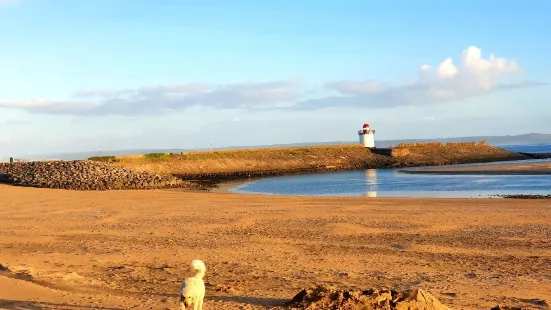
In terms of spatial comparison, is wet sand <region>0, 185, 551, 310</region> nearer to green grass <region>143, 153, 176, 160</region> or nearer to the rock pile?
the rock pile

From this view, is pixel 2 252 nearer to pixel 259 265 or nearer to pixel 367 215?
pixel 259 265

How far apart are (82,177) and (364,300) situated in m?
39.3

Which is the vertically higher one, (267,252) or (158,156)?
(158,156)

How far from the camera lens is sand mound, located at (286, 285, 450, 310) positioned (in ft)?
28.8

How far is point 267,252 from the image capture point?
49.0ft

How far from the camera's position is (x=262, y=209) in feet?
81.9

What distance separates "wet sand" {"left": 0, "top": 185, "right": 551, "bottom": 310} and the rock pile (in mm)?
16913

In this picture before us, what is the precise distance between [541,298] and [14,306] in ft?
30.7

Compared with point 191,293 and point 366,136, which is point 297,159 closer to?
point 366,136

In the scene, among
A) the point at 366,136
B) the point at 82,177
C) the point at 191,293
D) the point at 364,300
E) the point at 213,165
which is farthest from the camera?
the point at 366,136

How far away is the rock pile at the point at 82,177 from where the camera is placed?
1687 inches

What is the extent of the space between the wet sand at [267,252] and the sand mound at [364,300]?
0.79 m

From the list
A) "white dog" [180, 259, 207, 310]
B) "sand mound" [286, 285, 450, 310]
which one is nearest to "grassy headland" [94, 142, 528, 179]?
"sand mound" [286, 285, 450, 310]

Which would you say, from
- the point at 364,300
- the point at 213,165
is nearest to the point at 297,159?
the point at 213,165
